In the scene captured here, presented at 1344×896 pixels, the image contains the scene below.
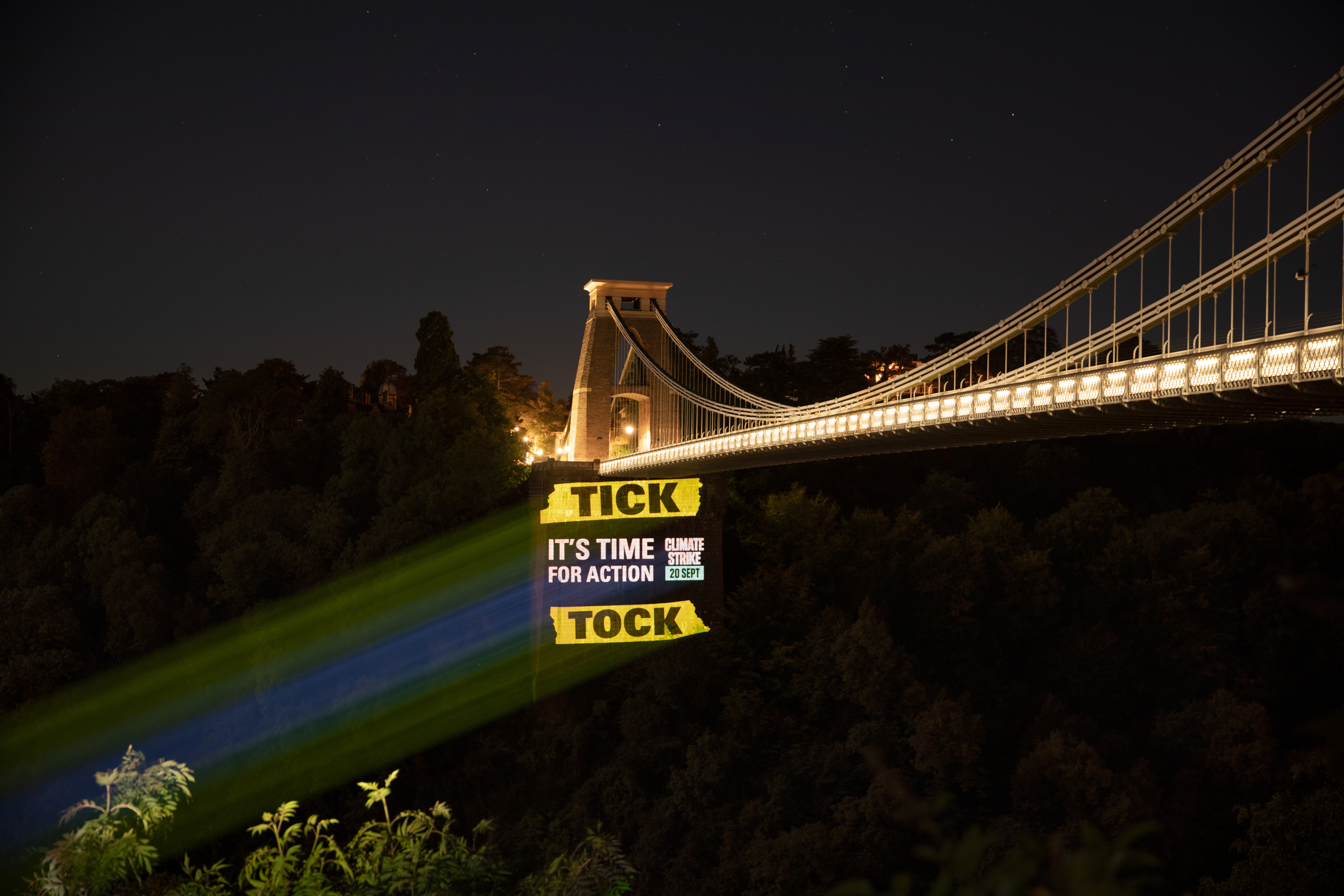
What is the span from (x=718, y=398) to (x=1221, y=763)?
1923 cm

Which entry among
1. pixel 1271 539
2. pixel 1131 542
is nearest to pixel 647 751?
pixel 1131 542

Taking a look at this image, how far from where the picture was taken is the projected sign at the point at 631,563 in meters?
28.4

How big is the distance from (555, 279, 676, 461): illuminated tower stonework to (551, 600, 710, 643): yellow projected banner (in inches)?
221

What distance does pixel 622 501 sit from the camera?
29.1 meters

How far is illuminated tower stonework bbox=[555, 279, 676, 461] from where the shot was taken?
1297 inches

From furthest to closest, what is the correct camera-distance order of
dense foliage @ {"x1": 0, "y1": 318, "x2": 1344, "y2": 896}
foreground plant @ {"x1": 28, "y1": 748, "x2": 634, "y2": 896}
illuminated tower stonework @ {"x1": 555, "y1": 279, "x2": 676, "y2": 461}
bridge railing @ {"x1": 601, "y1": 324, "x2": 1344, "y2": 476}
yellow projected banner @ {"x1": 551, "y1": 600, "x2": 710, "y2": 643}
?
illuminated tower stonework @ {"x1": 555, "y1": 279, "x2": 676, "y2": 461} < yellow projected banner @ {"x1": 551, "y1": 600, "x2": 710, "y2": 643} < dense foliage @ {"x1": 0, "y1": 318, "x2": 1344, "y2": 896} < bridge railing @ {"x1": 601, "y1": 324, "x2": 1344, "y2": 476} < foreground plant @ {"x1": 28, "y1": 748, "x2": 634, "y2": 896}

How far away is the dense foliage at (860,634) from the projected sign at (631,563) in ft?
3.57

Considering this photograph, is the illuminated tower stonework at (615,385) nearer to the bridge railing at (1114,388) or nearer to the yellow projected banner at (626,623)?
the yellow projected banner at (626,623)

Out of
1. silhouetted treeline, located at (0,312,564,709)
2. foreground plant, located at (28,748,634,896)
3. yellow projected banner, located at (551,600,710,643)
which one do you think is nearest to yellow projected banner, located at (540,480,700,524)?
yellow projected banner, located at (551,600,710,643)

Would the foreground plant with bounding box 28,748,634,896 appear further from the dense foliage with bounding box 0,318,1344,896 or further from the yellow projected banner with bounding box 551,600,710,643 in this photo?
the yellow projected banner with bounding box 551,600,710,643

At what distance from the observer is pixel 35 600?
35.8 metres

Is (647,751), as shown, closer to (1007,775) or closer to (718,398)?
(1007,775)

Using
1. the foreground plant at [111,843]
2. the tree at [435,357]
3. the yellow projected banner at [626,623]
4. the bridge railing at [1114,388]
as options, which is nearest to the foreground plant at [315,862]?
the foreground plant at [111,843]

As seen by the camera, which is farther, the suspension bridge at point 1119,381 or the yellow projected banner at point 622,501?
the yellow projected banner at point 622,501
